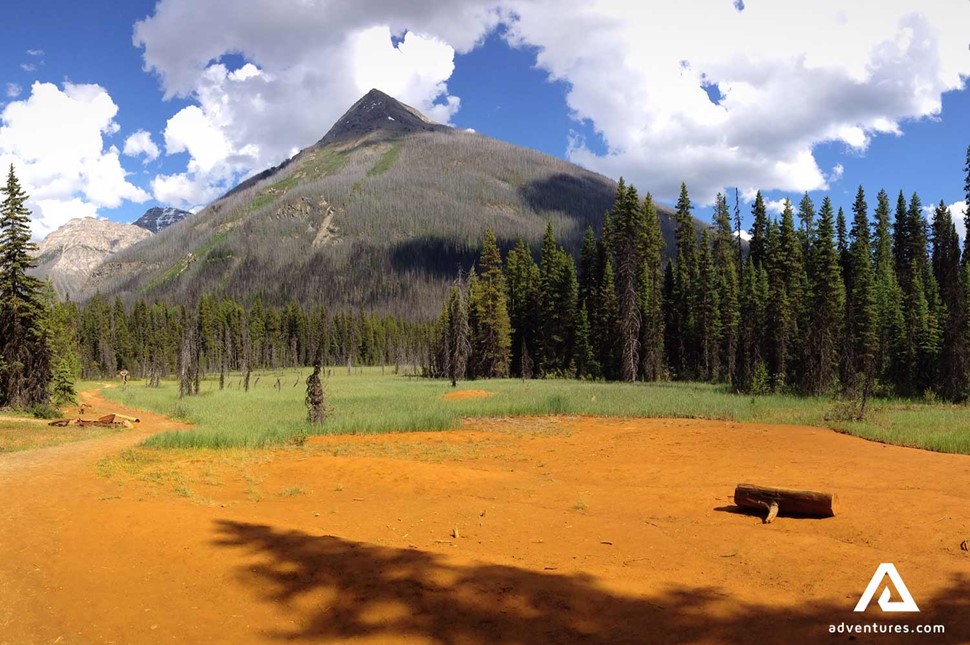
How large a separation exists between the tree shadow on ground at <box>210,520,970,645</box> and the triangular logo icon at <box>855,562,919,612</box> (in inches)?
6.0

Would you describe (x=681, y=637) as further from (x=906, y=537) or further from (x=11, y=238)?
(x=11, y=238)

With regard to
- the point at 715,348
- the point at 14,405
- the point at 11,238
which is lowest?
the point at 14,405

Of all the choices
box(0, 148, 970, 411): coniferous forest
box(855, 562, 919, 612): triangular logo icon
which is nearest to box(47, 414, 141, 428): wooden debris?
box(0, 148, 970, 411): coniferous forest

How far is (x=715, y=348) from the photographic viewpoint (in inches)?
2243

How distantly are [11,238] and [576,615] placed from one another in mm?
38967

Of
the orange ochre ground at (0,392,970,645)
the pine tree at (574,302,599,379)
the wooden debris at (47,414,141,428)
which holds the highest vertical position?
the pine tree at (574,302,599,379)

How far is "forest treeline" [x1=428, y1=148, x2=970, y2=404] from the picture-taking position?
44.1 m

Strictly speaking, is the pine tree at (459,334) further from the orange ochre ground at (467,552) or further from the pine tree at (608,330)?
the orange ochre ground at (467,552)

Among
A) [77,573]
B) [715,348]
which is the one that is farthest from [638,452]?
[715,348]

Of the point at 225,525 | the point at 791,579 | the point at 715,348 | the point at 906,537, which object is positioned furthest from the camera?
the point at 715,348

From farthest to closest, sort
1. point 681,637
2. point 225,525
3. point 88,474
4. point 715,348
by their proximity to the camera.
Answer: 1. point 715,348
2. point 88,474
3. point 225,525
4. point 681,637

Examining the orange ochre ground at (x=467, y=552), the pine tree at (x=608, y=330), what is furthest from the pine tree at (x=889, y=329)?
the orange ochre ground at (x=467, y=552)

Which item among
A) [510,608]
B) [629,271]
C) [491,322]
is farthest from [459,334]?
[510,608]

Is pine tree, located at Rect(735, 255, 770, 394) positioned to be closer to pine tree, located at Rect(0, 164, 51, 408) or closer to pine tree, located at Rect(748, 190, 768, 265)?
pine tree, located at Rect(748, 190, 768, 265)
